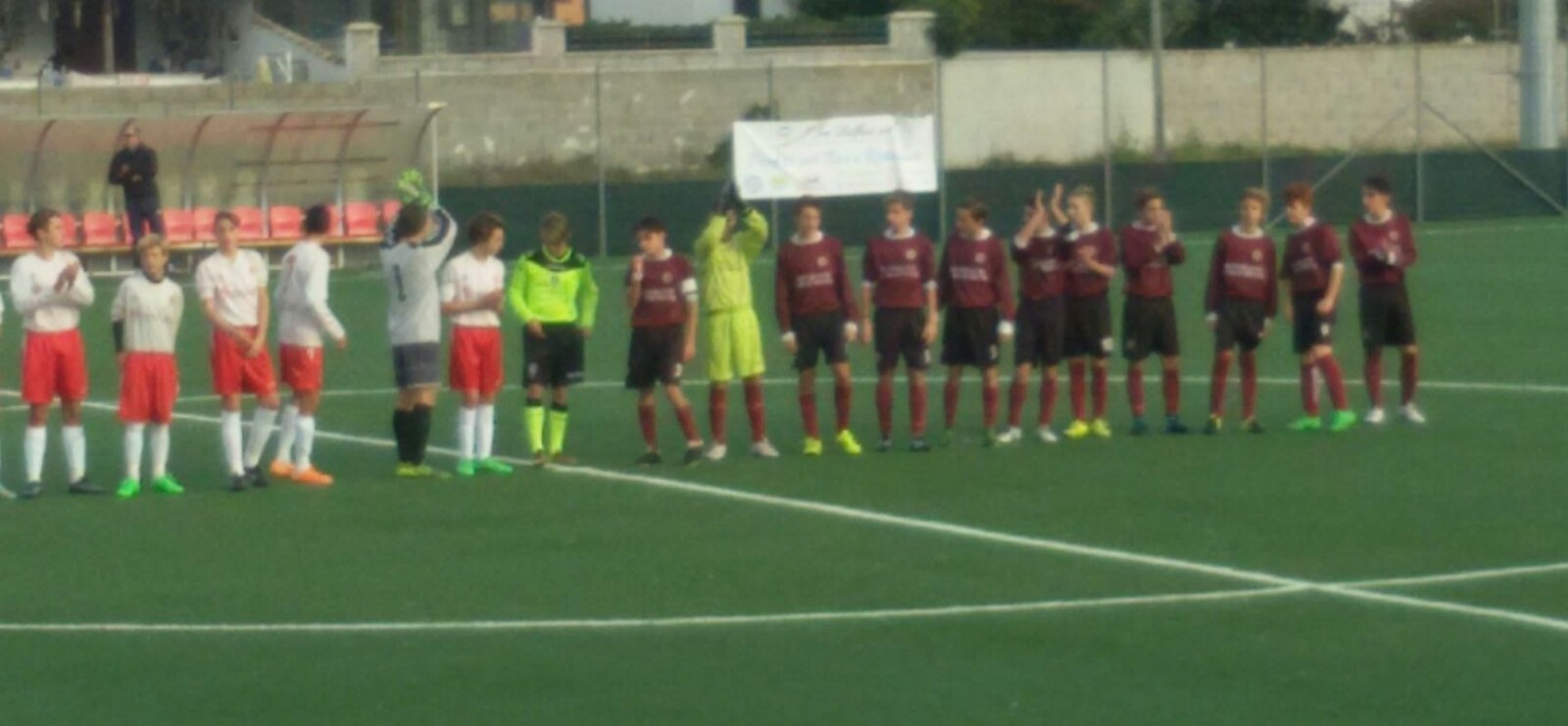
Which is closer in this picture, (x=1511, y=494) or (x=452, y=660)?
(x=452, y=660)

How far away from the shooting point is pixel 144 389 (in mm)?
16172

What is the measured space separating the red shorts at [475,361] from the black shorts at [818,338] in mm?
1971

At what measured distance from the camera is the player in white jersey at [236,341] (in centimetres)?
1661

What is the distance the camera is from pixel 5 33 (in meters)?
57.1

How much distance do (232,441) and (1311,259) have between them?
24.1 feet

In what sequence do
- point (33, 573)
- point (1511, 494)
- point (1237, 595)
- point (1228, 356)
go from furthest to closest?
point (1228, 356) < point (1511, 494) < point (33, 573) < point (1237, 595)

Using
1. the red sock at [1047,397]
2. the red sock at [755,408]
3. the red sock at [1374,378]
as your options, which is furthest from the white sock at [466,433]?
the red sock at [1374,378]

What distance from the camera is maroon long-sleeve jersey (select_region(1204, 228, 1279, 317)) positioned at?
18609mm

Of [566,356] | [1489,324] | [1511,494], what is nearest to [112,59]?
[1489,324]

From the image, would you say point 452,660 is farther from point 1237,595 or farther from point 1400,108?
point 1400,108

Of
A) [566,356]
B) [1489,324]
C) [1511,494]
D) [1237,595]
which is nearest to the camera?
[1237,595]

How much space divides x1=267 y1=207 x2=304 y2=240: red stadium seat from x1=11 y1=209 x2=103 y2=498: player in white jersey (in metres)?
21.9

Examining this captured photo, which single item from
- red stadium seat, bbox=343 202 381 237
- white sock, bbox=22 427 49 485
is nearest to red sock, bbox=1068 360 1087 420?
white sock, bbox=22 427 49 485

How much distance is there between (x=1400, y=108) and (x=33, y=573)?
157 feet
